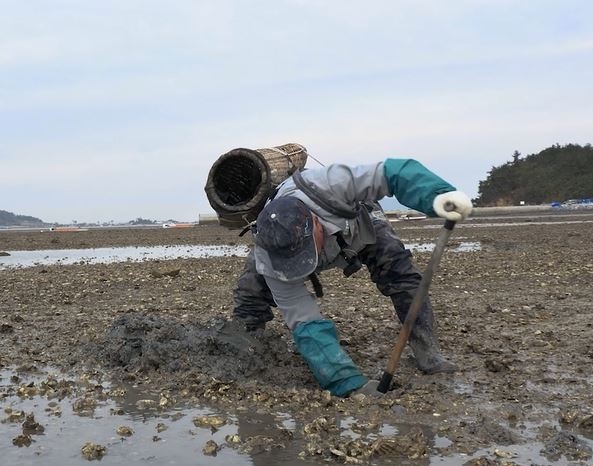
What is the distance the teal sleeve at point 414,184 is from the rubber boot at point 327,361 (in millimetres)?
1034

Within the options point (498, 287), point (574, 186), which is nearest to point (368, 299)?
point (498, 287)

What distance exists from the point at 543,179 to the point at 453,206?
77908mm

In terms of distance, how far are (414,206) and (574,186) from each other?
7378 cm

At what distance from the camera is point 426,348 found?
17.7 feet

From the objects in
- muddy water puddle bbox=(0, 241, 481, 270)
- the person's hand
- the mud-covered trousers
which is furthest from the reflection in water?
the person's hand

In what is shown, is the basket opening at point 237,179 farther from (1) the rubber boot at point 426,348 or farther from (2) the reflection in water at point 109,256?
(2) the reflection in water at point 109,256

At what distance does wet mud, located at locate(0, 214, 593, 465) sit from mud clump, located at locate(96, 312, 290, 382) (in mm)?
12

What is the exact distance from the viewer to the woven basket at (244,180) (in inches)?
213

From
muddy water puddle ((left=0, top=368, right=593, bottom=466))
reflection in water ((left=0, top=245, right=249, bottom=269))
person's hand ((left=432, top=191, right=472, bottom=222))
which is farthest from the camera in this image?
reflection in water ((left=0, top=245, right=249, bottom=269))

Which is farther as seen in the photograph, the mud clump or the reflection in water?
the reflection in water

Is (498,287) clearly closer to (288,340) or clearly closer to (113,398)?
(288,340)

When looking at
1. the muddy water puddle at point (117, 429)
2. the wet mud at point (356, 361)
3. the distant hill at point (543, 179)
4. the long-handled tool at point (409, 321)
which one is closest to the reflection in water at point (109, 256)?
the wet mud at point (356, 361)

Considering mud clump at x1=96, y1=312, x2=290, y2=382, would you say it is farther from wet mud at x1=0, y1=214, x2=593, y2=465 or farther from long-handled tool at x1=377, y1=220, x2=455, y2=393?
long-handled tool at x1=377, y1=220, x2=455, y2=393

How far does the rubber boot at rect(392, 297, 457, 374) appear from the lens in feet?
17.5
